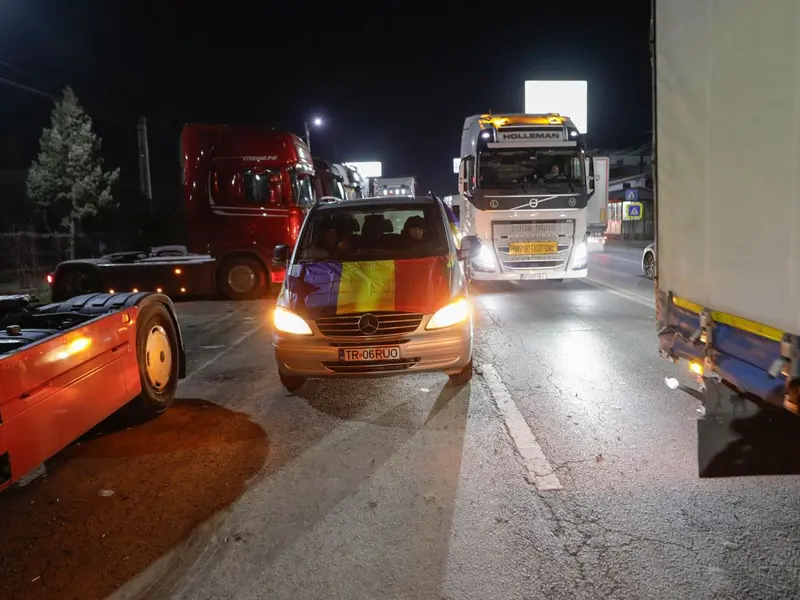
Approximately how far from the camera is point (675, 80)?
3768 mm

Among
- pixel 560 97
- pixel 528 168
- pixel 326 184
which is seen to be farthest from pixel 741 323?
Answer: pixel 560 97

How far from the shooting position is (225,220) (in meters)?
14.4

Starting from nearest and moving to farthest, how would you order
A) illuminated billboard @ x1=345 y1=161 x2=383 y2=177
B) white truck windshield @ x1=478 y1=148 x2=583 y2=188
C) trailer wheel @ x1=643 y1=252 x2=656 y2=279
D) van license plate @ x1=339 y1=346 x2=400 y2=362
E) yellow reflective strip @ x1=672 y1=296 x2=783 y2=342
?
yellow reflective strip @ x1=672 y1=296 x2=783 y2=342 < van license plate @ x1=339 y1=346 x2=400 y2=362 < white truck windshield @ x1=478 y1=148 x2=583 y2=188 < trailer wheel @ x1=643 y1=252 x2=656 y2=279 < illuminated billboard @ x1=345 y1=161 x2=383 y2=177

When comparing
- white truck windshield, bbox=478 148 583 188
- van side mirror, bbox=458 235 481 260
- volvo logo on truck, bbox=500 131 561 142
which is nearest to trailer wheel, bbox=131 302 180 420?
van side mirror, bbox=458 235 481 260

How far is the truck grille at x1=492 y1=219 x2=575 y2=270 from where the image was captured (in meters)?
13.5

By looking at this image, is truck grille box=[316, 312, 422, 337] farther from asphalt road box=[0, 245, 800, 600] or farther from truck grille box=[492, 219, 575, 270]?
truck grille box=[492, 219, 575, 270]

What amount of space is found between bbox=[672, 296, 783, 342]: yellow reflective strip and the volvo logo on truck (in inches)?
411

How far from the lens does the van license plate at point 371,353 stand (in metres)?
5.80

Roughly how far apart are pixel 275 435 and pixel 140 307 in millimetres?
1602

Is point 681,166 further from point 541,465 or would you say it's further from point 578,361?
point 578,361

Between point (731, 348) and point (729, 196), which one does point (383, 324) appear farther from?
point (729, 196)

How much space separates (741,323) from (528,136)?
11144 millimetres

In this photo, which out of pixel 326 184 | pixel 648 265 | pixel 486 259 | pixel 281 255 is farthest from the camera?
pixel 326 184

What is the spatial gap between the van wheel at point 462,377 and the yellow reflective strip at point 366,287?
109 centimetres
